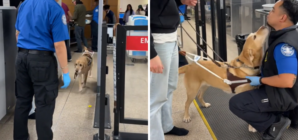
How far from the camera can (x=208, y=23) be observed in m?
Result: 3.82

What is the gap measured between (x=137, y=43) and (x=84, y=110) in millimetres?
1648

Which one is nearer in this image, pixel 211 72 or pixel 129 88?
pixel 211 72

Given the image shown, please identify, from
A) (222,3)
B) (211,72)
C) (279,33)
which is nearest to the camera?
(279,33)

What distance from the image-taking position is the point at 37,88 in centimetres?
208

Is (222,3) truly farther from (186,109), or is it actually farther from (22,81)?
(22,81)

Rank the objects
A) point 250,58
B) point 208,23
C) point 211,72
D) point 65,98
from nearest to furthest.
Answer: point 250,58 < point 211,72 < point 65,98 < point 208,23

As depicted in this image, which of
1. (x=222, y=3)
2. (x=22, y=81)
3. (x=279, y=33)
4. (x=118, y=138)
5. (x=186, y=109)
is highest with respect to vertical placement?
(x=222, y=3)

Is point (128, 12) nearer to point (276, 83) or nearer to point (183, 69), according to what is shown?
point (183, 69)

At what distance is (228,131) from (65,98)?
7.04 ft

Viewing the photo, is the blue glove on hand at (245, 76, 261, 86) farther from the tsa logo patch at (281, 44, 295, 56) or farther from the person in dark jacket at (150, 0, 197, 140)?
the person in dark jacket at (150, 0, 197, 140)

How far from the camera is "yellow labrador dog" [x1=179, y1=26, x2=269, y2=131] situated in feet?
6.34

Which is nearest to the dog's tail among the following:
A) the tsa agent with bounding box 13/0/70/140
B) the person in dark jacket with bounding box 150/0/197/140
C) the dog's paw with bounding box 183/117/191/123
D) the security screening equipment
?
the dog's paw with bounding box 183/117/191/123

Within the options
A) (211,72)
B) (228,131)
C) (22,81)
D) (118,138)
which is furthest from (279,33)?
(22,81)

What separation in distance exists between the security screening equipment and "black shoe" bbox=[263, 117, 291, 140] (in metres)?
2.38
